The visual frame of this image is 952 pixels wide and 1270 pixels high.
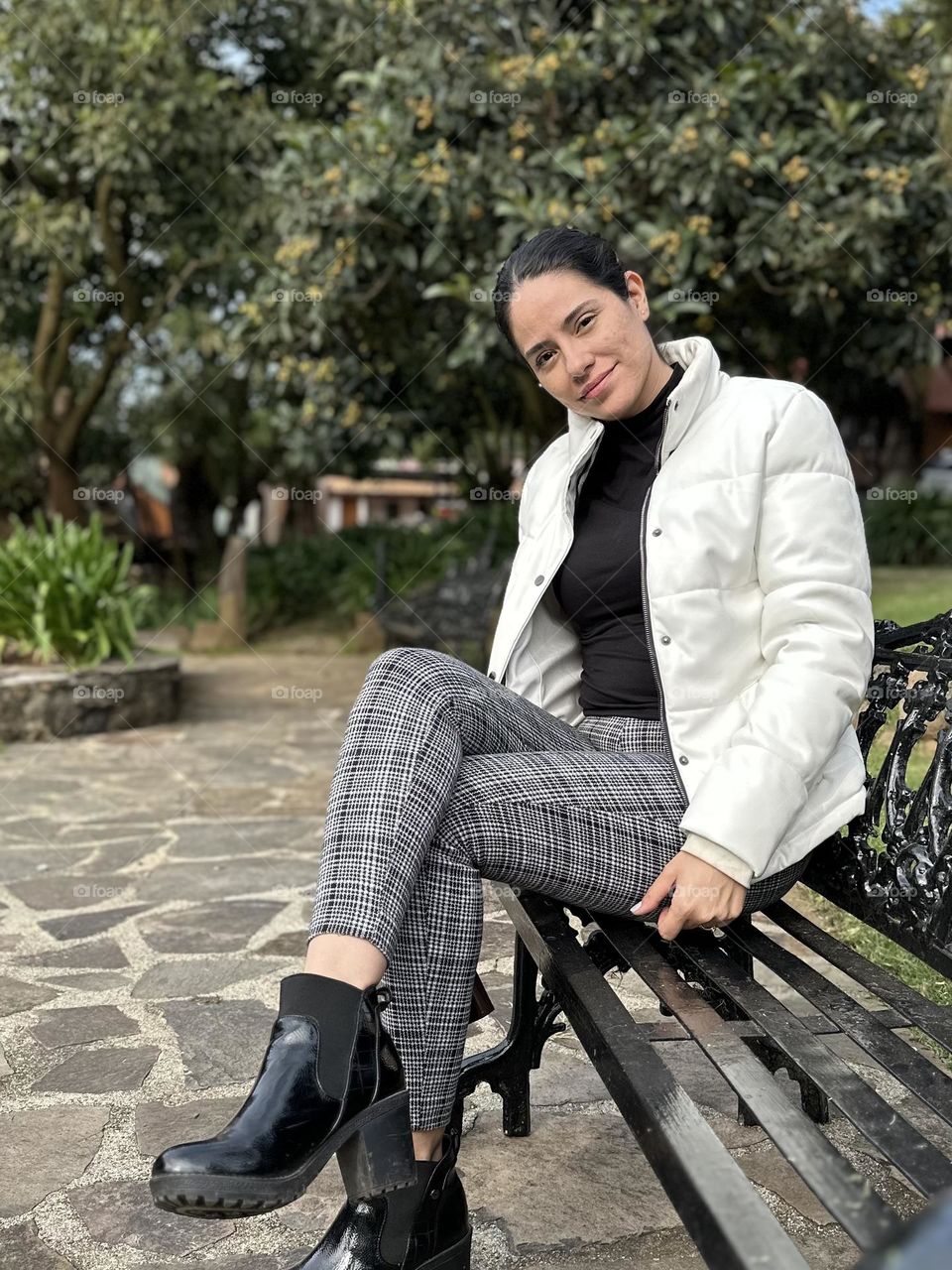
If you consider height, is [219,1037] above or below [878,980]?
below

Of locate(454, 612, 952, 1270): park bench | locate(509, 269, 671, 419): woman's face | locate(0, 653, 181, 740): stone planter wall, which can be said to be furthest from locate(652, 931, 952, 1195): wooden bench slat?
locate(0, 653, 181, 740): stone planter wall

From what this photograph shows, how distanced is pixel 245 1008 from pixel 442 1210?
1289 millimetres

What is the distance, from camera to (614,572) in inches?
90.2

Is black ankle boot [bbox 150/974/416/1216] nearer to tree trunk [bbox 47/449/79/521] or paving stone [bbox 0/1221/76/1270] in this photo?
paving stone [bbox 0/1221/76/1270]

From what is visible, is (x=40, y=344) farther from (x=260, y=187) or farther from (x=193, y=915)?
(x=193, y=915)

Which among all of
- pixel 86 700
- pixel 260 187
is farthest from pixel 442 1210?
pixel 260 187

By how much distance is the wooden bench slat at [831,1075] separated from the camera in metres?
1.34

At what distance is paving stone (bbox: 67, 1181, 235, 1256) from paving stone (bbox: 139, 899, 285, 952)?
1.28 m

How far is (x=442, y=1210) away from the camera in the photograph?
6.03 feet

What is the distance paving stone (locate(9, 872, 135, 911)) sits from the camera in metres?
3.96

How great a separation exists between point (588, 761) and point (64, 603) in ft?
19.3

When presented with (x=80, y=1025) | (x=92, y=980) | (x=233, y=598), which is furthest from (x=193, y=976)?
(x=233, y=598)

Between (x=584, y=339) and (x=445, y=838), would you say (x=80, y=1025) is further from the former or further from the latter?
(x=584, y=339)

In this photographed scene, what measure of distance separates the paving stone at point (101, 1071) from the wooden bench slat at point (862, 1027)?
4.22 ft
